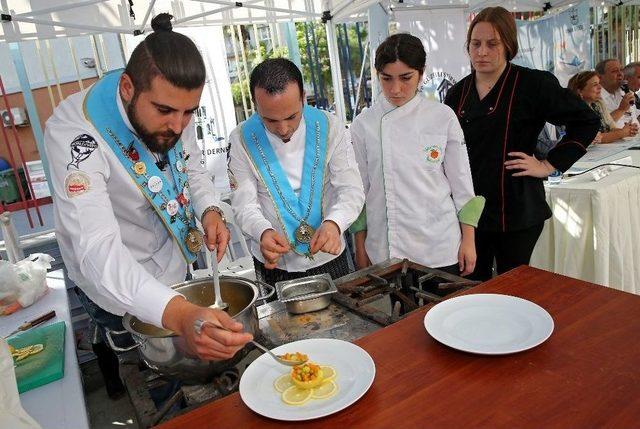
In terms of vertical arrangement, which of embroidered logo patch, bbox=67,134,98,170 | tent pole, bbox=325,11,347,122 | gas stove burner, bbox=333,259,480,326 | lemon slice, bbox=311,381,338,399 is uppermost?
tent pole, bbox=325,11,347,122

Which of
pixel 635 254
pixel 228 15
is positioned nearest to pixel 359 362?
pixel 635 254

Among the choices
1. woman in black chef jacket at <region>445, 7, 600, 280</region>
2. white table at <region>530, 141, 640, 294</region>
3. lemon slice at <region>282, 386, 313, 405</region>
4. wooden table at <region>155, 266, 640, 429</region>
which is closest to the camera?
wooden table at <region>155, 266, 640, 429</region>

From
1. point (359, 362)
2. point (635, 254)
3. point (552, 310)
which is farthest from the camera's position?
point (635, 254)

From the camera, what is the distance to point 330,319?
1335 mm

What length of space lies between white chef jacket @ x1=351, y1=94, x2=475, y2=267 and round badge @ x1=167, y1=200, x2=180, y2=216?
0.86 m

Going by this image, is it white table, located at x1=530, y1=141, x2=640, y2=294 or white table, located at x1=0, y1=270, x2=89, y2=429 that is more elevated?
white table, located at x1=0, y1=270, x2=89, y2=429

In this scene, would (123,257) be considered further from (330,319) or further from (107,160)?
→ (330,319)

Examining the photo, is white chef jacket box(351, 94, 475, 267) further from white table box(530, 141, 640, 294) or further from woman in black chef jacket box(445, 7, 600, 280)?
white table box(530, 141, 640, 294)

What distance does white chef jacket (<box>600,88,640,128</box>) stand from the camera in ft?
15.5

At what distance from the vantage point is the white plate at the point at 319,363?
2.81 ft

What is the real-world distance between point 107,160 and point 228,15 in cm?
331

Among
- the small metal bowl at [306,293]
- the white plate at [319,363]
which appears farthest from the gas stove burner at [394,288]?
the white plate at [319,363]

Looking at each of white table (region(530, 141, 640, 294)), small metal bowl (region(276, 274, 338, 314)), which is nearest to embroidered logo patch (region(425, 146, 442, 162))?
small metal bowl (region(276, 274, 338, 314))

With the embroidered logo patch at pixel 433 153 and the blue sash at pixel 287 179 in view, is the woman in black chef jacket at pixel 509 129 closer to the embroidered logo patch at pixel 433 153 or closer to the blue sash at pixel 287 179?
the embroidered logo patch at pixel 433 153
